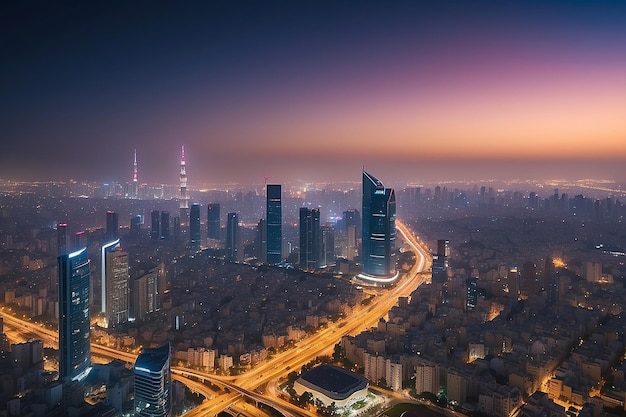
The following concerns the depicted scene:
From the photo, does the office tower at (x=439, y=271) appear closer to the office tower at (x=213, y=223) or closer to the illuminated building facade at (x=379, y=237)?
the illuminated building facade at (x=379, y=237)

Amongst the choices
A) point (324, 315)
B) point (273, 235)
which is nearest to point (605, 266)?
point (324, 315)

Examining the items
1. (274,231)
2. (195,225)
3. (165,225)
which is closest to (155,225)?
(165,225)

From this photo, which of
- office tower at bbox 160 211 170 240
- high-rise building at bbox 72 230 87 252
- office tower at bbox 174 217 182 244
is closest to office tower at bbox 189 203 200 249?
office tower at bbox 174 217 182 244

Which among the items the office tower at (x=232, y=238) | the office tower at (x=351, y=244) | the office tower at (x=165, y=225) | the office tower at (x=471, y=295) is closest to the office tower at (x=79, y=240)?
the office tower at (x=232, y=238)

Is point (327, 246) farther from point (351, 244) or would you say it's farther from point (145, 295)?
point (145, 295)

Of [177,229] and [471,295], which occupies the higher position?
[177,229]

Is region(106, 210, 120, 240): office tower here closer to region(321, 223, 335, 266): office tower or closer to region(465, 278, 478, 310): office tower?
region(321, 223, 335, 266): office tower

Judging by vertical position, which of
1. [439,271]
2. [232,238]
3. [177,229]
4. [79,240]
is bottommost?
[439,271]
